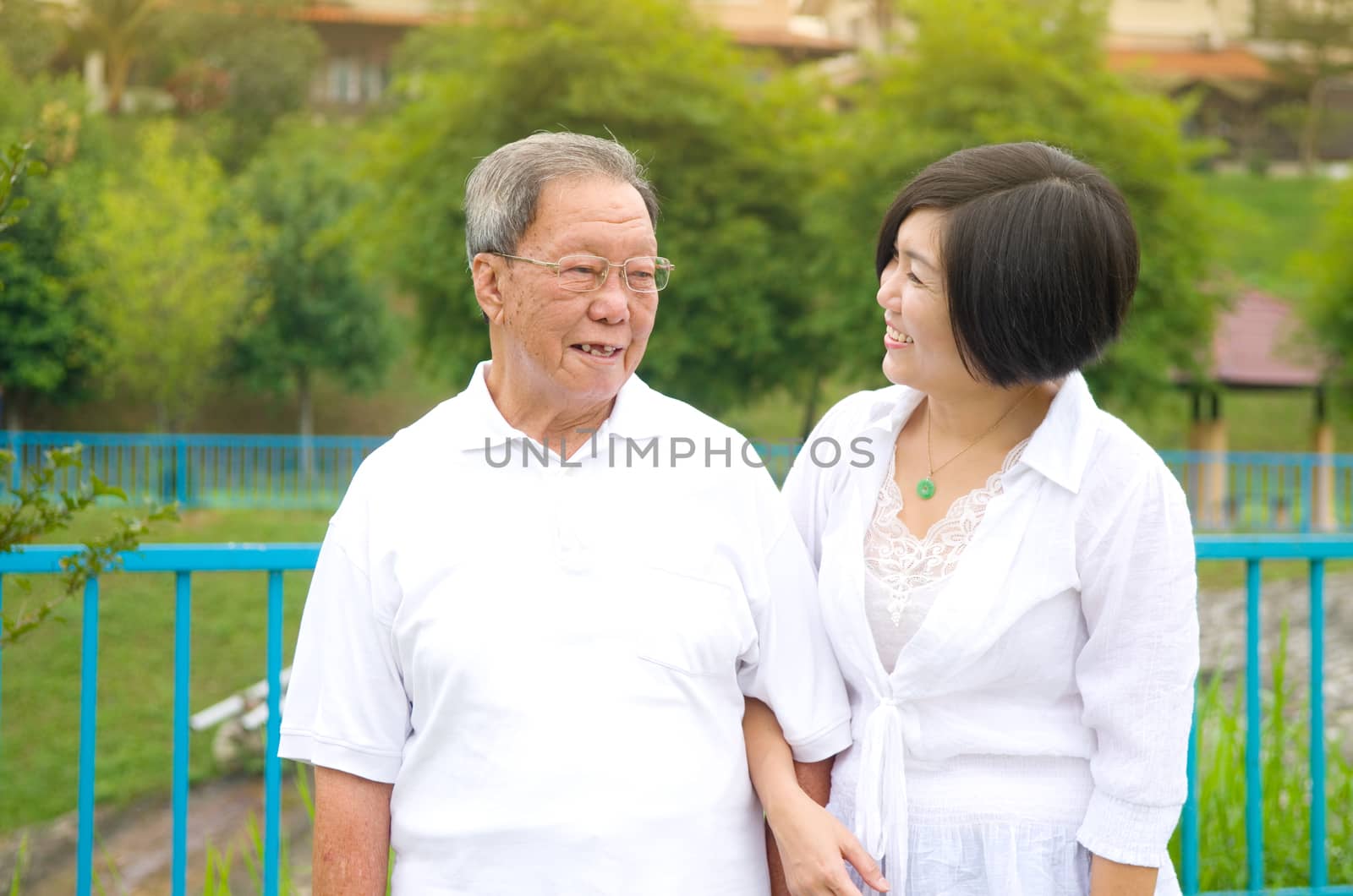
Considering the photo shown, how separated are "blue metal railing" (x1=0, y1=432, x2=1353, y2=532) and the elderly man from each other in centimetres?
1208

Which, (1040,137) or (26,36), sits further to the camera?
(26,36)

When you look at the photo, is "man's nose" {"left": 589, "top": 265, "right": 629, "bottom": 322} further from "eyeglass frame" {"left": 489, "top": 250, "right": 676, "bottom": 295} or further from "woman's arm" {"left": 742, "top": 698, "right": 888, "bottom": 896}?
"woman's arm" {"left": 742, "top": 698, "right": 888, "bottom": 896}

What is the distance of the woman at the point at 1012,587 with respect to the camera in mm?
1450

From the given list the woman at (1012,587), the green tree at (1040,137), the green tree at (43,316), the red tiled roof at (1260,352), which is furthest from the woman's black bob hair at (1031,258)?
the green tree at (43,316)

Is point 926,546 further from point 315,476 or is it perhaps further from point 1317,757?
point 315,476

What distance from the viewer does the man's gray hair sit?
1.53 meters

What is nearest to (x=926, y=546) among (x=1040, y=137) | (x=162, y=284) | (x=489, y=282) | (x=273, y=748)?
(x=489, y=282)

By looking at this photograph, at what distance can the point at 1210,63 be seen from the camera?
3428 cm

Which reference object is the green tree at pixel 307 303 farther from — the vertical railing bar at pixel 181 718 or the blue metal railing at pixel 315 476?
the vertical railing bar at pixel 181 718

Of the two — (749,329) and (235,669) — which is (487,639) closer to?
(235,669)

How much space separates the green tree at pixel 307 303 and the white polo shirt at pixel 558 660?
1918 centimetres

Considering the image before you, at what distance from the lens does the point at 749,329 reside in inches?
513

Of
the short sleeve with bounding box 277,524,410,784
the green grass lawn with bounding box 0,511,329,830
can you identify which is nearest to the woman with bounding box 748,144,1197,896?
the short sleeve with bounding box 277,524,410,784

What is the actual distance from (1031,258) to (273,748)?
4.78 ft
